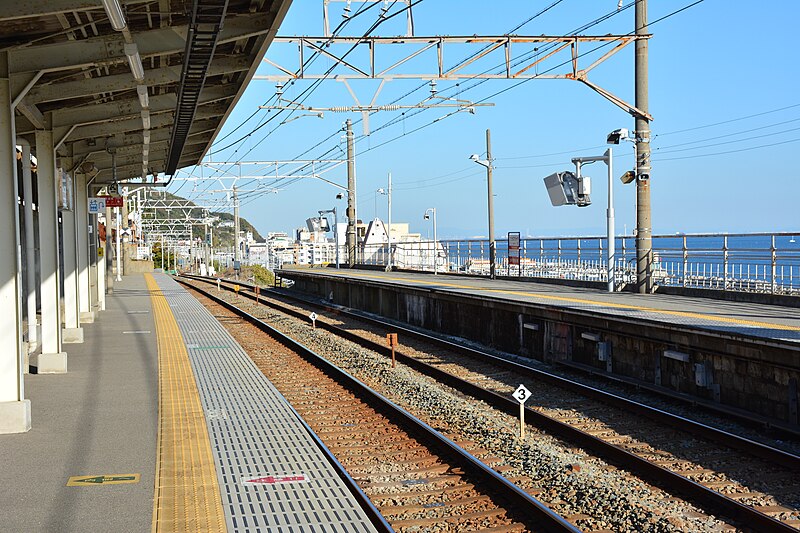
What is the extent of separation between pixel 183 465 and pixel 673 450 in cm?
500

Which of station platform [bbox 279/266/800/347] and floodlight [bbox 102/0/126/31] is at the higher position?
floodlight [bbox 102/0/126/31]

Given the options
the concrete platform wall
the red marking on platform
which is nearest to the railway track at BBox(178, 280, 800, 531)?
the concrete platform wall

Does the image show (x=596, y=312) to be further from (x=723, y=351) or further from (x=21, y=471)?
(x=21, y=471)

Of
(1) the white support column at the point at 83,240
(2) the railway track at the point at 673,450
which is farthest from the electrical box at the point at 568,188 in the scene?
(1) the white support column at the point at 83,240

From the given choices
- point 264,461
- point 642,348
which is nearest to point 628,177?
point 642,348

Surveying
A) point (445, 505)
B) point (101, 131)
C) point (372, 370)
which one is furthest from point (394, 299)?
point (445, 505)

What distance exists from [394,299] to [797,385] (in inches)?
692

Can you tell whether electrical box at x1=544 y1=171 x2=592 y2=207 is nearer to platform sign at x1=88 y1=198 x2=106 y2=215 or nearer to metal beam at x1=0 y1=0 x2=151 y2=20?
platform sign at x1=88 y1=198 x2=106 y2=215

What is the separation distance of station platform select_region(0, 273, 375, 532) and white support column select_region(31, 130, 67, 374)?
1.16 feet

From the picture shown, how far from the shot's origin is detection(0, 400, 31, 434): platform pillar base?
9.19m

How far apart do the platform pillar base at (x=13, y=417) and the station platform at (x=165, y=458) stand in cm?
15

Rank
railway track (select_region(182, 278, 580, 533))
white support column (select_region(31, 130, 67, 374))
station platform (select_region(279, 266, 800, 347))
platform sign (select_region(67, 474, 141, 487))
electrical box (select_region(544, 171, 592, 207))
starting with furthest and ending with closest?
1. electrical box (select_region(544, 171, 592, 207))
2. white support column (select_region(31, 130, 67, 374))
3. station platform (select_region(279, 266, 800, 347))
4. platform sign (select_region(67, 474, 141, 487))
5. railway track (select_region(182, 278, 580, 533))

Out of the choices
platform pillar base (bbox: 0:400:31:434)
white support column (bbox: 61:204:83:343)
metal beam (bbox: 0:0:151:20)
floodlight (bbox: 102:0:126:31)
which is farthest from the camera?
white support column (bbox: 61:204:83:343)

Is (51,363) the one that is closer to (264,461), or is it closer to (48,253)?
(48,253)
